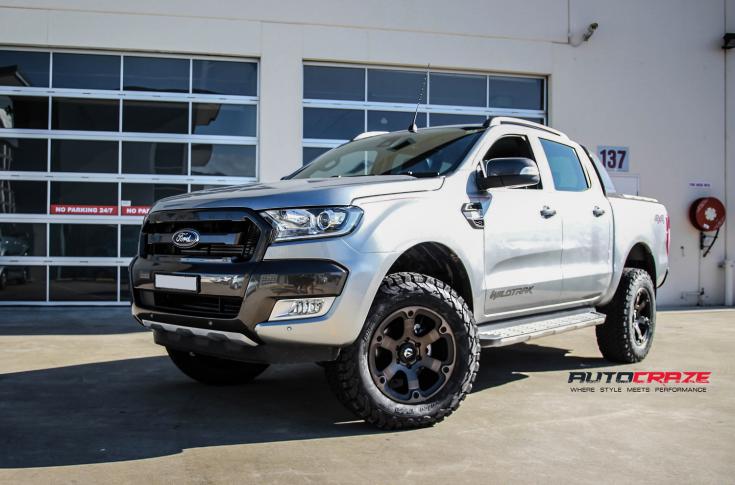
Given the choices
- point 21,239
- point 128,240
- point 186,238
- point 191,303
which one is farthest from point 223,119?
point 191,303

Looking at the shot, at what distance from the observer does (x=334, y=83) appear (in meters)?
11.0

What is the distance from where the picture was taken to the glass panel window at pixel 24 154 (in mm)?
10406

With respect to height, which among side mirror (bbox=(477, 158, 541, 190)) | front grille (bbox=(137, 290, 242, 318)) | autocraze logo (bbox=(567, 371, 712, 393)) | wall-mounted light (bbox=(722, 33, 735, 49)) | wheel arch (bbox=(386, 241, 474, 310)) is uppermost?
wall-mounted light (bbox=(722, 33, 735, 49))

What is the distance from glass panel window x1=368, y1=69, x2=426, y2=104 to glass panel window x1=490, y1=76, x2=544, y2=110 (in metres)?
1.34

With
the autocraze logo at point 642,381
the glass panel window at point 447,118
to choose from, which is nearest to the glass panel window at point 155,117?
the glass panel window at point 447,118

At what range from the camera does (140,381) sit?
510cm

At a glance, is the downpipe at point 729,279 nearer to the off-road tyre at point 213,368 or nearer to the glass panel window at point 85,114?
the off-road tyre at point 213,368

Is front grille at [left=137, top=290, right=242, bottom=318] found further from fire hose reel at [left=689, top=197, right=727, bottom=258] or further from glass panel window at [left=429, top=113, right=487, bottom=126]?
fire hose reel at [left=689, top=197, right=727, bottom=258]

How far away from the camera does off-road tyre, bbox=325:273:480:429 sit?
3549 millimetres

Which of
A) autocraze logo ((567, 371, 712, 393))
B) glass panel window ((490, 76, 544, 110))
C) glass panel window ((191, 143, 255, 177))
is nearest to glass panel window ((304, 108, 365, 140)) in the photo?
glass panel window ((191, 143, 255, 177))

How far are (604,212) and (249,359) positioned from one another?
3.41 metres

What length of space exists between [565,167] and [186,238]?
3164mm

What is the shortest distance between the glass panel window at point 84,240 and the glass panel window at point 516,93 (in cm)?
660

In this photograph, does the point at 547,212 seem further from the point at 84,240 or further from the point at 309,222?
the point at 84,240
